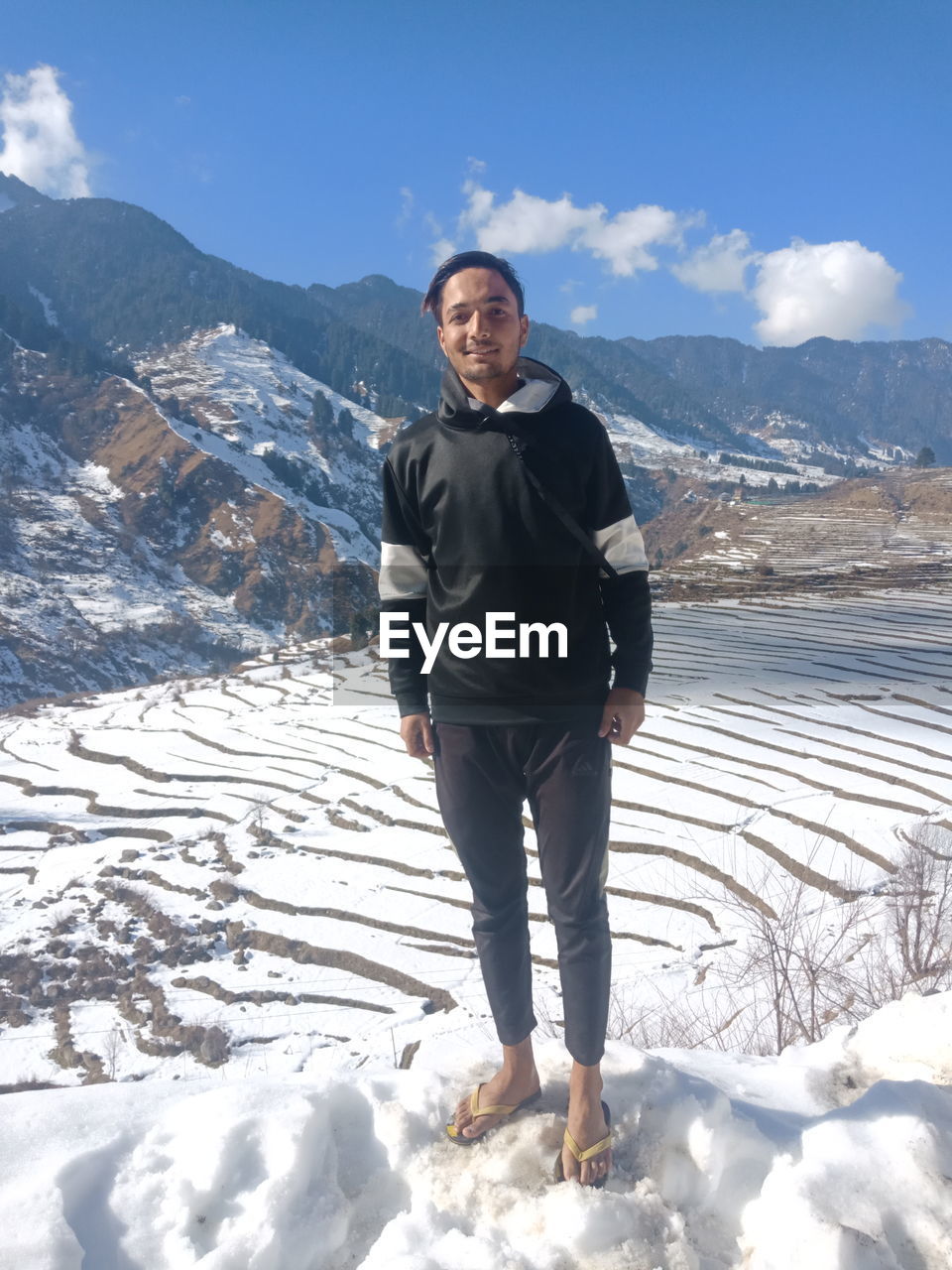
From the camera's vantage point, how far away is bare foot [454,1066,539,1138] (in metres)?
1.56

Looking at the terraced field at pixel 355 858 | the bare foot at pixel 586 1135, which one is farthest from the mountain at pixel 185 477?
the bare foot at pixel 586 1135

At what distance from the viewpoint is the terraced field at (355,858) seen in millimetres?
6848

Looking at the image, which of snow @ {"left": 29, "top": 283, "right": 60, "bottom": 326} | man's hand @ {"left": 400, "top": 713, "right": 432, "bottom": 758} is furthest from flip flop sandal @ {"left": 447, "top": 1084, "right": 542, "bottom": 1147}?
snow @ {"left": 29, "top": 283, "right": 60, "bottom": 326}

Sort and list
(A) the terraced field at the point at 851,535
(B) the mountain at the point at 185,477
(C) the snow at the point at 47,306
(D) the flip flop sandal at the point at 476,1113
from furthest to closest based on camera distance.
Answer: (C) the snow at the point at 47,306 < (B) the mountain at the point at 185,477 < (A) the terraced field at the point at 851,535 < (D) the flip flop sandal at the point at 476,1113

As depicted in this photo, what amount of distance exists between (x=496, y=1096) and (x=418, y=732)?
770 millimetres

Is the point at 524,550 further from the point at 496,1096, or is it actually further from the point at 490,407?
the point at 496,1096

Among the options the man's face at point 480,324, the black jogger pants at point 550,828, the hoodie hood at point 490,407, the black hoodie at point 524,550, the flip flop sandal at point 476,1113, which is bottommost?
the flip flop sandal at point 476,1113

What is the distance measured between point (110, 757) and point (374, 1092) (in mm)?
16402

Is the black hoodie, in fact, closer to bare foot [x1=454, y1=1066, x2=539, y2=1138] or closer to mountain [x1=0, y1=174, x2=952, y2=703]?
bare foot [x1=454, y1=1066, x2=539, y2=1138]

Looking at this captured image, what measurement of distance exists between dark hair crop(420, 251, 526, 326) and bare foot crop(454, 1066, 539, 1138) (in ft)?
5.27

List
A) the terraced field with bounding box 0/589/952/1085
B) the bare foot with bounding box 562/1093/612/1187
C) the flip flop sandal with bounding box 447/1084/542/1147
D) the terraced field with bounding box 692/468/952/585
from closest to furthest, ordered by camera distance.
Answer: the bare foot with bounding box 562/1093/612/1187, the flip flop sandal with bounding box 447/1084/542/1147, the terraced field with bounding box 0/589/952/1085, the terraced field with bounding box 692/468/952/585

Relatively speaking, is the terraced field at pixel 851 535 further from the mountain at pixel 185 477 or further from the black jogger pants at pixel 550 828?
the black jogger pants at pixel 550 828

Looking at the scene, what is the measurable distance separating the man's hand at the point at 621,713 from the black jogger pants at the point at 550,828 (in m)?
0.03

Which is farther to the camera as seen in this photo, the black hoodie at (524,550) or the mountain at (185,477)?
the mountain at (185,477)
